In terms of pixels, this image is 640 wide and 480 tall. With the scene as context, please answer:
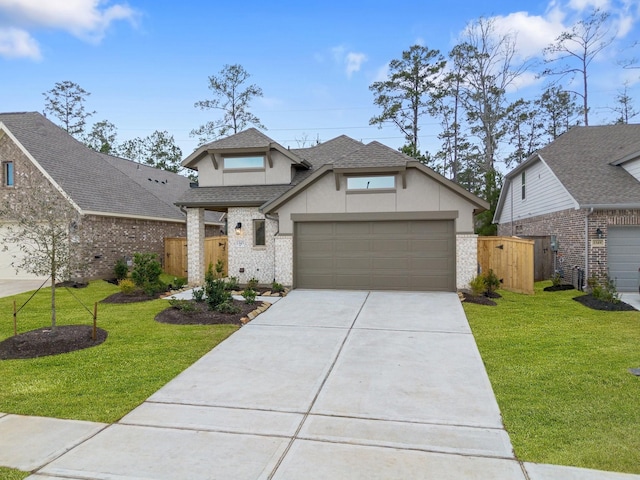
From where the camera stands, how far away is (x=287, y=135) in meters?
35.7

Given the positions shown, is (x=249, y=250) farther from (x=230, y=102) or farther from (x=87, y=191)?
(x=230, y=102)

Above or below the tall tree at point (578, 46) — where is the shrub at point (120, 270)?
below

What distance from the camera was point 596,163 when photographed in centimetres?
1480

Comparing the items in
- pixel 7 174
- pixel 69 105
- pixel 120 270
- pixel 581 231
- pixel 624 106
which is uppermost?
pixel 69 105

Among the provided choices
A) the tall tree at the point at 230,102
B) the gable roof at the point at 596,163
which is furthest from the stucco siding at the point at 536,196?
the tall tree at the point at 230,102

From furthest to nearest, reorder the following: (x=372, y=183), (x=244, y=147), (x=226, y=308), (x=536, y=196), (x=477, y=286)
A: (x=536, y=196), (x=244, y=147), (x=372, y=183), (x=477, y=286), (x=226, y=308)

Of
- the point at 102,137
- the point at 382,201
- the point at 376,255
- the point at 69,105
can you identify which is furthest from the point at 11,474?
the point at 102,137

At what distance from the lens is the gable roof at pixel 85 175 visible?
52.7 ft

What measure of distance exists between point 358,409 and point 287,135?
33.1 metres

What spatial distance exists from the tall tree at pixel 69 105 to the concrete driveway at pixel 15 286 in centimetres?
2990

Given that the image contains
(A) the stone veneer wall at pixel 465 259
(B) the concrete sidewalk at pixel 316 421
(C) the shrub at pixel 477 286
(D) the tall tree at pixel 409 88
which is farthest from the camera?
(D) the tall tree at pixel 409 88

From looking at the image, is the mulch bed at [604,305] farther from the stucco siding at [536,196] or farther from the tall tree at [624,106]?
the tall tree at [624,106]

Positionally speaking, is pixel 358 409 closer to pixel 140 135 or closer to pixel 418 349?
pixel 418 349

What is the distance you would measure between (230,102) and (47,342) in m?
27.4
